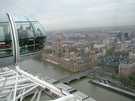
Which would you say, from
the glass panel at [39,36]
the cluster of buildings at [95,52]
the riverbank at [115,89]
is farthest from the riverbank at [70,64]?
the glass panel at [39,36]

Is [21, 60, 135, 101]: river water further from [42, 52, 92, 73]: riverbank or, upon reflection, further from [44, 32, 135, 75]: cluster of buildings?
[44, 32, 135, 75]: cluster of buildings

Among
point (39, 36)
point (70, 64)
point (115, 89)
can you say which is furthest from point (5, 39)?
point (70, 64)

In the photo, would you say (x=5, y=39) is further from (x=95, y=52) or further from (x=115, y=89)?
(x=95, y=52)

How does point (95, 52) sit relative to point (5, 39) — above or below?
below

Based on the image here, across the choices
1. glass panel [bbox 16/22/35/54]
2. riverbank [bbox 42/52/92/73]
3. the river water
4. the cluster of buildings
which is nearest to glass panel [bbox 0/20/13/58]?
glass panel [bbox 16/22/35/54]

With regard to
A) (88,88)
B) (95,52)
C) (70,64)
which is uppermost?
(95,52)
